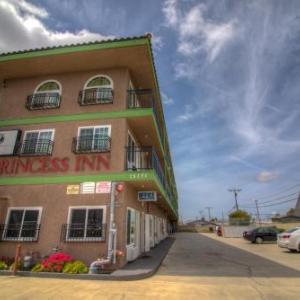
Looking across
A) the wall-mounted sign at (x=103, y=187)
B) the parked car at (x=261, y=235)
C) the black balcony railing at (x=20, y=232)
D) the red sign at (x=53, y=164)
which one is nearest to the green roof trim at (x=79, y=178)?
the wall-mounted sign at (x=103, y=187)

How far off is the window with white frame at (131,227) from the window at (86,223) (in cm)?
137

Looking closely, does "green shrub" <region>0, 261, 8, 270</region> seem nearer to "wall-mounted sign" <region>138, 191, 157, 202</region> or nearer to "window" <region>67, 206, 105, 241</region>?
"window" <region>67, 206, 105, 241</region>

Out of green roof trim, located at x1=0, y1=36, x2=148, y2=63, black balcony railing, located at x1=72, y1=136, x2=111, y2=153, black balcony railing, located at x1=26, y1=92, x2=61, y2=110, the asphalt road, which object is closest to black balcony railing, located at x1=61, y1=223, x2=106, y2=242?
the asphalt road

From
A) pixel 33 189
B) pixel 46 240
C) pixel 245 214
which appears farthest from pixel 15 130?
pixel 245 214

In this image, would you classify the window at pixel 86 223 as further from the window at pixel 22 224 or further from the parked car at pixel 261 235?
the parked car at pixel 261 235

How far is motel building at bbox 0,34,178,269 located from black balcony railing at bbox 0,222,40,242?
0.14ft

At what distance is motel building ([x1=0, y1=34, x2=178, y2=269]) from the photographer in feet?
33.3

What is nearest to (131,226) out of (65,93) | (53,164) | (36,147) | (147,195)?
(147,195)

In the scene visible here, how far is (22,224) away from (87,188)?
328 centimetres

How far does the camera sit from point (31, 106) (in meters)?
12.6

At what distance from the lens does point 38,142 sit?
468 inches

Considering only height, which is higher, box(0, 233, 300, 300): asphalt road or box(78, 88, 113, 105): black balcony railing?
box(78, 88, 113, 105): black balcony railing

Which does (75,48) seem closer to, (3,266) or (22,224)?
(22,224)

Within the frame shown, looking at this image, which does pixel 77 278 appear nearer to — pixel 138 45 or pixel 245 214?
pixel 138 45
